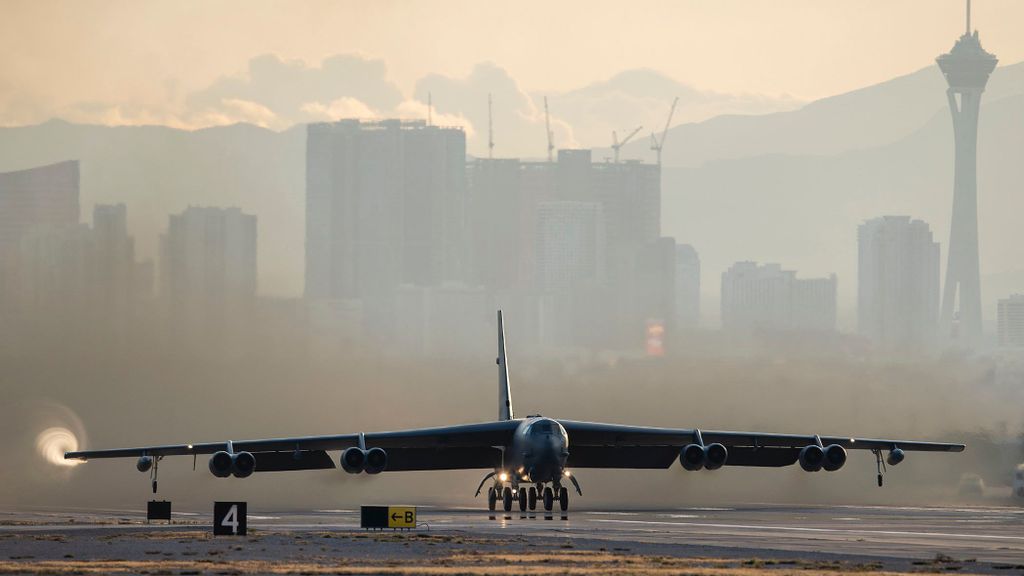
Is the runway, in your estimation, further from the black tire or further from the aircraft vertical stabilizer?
the aircraft vertical stabilizer

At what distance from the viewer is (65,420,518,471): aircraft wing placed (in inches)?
3034

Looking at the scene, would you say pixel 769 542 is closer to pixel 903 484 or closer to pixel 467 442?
pixel 467 442

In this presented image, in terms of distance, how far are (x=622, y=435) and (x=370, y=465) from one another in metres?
14.2

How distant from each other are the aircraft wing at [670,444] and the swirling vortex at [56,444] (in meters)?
46.7

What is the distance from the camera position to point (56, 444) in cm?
12138

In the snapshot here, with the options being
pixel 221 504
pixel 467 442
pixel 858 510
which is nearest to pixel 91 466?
pixel 467 442

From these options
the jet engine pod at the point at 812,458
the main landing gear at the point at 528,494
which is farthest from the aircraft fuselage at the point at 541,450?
the jet engine pod at the point at 812,458

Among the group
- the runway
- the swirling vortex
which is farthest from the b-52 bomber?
the swirling vortex

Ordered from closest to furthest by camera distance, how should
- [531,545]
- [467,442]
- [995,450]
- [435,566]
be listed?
[435,566] < [531,545] < [467,442] < [995,450]

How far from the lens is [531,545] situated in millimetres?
48250

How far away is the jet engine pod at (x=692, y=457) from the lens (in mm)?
77312

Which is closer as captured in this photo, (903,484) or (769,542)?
(769,542)

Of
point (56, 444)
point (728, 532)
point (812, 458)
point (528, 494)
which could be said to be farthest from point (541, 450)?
point (56, 444)

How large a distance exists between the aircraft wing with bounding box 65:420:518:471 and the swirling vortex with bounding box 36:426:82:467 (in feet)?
126
